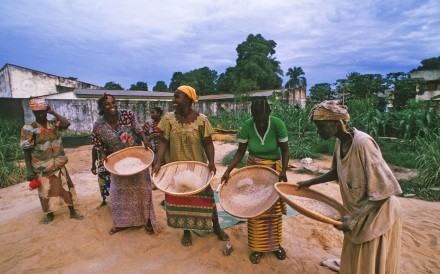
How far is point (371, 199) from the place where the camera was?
5.31 ft

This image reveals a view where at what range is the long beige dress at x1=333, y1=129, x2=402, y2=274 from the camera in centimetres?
161

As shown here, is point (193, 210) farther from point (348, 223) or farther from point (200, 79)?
point (200, 79)

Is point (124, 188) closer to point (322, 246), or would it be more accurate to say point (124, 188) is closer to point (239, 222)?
point (239, 222)

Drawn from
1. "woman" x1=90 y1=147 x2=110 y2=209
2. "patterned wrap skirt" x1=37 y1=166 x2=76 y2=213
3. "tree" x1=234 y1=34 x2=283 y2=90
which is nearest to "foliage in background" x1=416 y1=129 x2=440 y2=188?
"woman" x1=90 y1=147 x2=110 y2=209

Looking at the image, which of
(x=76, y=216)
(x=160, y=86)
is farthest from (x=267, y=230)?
(x=160, y=86)

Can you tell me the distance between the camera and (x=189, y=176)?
2635 mm

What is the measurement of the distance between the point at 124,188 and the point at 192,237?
92cm

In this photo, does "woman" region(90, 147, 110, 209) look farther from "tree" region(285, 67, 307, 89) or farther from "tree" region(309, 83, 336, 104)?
"tree" region(285, 67, 307, 89)

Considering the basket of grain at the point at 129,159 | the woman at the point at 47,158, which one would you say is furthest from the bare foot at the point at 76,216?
the basket of grain at the point at 129,159

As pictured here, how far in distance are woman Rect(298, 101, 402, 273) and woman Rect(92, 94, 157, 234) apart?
6.61 feet

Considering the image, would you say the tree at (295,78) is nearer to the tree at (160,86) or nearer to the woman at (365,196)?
the tree at (160,86)

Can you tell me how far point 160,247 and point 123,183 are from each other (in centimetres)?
80

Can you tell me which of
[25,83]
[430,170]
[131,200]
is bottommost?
[430,170]

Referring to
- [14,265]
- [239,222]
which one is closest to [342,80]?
[239,222]
